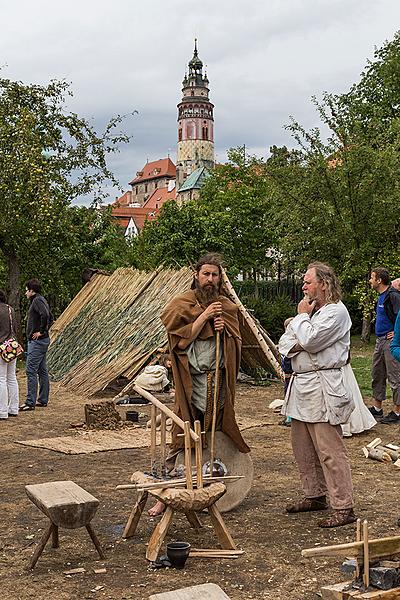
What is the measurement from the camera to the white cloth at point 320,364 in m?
5.85

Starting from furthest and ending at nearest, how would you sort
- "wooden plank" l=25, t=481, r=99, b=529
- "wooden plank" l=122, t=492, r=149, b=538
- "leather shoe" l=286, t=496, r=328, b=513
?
"leather shoe" l=286, t=496, r=328, b=513, "wooden plank" l=122, t=492, r=149, b=538, "wooden plank" l=25, t=481, r=99, b=529

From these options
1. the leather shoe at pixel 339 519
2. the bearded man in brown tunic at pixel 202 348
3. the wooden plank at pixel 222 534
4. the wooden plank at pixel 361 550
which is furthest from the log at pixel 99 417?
the wooden plank at pixel 361 550

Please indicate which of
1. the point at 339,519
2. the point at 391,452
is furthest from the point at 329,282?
the point at 391,452

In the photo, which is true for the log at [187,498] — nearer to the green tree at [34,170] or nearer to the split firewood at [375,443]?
the split firewood at [375,443]

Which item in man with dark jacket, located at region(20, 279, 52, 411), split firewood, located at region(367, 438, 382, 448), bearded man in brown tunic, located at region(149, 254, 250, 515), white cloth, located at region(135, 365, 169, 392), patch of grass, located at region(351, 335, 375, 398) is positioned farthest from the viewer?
patch of grass, located at region(351, 335, 375, 398)

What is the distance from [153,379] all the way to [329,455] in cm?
681

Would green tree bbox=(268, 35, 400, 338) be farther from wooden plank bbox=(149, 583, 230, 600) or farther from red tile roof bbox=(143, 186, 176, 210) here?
red tile roof bbox=(143, 186, 176, 210)

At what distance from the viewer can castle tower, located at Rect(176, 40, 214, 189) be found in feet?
384

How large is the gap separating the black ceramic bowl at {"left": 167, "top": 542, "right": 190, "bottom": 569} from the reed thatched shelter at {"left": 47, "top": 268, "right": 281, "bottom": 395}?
25.5 feet

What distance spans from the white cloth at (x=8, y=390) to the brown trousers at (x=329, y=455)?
A: 5.88m

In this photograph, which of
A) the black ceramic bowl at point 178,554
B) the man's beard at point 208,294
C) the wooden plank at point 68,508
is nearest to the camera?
the wooden plank at point 68,508

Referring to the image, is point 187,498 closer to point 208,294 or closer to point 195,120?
point 208,294

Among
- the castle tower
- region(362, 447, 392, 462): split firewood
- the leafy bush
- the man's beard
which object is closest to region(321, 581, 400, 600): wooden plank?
the man's beard

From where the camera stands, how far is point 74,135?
1928cm
